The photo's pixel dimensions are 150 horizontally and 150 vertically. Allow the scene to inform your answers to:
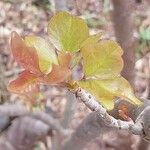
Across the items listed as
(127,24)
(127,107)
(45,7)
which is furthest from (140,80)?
(127,107)

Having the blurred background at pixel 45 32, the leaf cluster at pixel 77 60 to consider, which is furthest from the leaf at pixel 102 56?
the blurred background at pixel 45 32

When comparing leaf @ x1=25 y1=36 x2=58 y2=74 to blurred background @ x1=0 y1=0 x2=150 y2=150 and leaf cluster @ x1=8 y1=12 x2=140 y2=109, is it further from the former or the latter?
blurred background @ x1=0 y1=0 x2=150 y2=150

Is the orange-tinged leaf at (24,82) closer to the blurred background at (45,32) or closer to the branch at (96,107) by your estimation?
the branch at (96,107)

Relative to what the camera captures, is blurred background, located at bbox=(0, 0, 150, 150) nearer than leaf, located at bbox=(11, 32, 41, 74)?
No

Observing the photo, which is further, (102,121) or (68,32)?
(102,121)

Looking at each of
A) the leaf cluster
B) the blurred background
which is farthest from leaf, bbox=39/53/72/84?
the blurred background

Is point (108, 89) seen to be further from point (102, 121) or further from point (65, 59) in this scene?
point (102, 121)

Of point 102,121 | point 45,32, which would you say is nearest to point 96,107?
point 102,121
